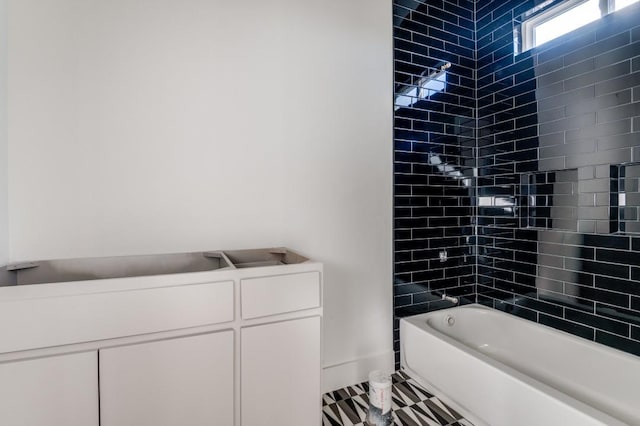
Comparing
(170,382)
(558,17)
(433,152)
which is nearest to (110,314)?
(170,382)

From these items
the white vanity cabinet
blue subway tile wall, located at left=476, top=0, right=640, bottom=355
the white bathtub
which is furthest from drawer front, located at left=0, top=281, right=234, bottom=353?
blue subway tile wall, located at left=476, top=0, right=640, bottom=355

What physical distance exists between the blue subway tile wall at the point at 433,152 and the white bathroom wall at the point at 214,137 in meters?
0.13

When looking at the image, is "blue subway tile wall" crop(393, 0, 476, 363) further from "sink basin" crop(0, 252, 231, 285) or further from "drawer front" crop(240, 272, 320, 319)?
"sink basin" crop(0, 252, 231, 285)

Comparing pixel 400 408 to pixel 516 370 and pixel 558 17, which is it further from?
pixel 558 17

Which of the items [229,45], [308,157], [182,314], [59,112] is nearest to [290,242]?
[308,157]

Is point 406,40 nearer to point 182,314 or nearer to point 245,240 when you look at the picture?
point 245,240

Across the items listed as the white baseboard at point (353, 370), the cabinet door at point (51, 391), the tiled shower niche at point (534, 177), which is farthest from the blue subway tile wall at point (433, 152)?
the cabinet door at point (51, 391)

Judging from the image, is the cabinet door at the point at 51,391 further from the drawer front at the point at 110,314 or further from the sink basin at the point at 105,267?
the sink basin at the point at 105,267

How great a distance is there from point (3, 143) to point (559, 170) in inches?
118

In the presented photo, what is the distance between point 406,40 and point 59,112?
7.03 ft

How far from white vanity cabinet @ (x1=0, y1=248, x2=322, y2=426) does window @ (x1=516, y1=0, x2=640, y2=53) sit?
226 cm

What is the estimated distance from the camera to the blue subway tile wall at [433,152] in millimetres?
2195

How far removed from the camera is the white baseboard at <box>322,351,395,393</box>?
1963 mm

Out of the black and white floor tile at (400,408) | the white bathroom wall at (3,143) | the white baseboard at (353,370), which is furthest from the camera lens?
the white baseboard at (353,370)
